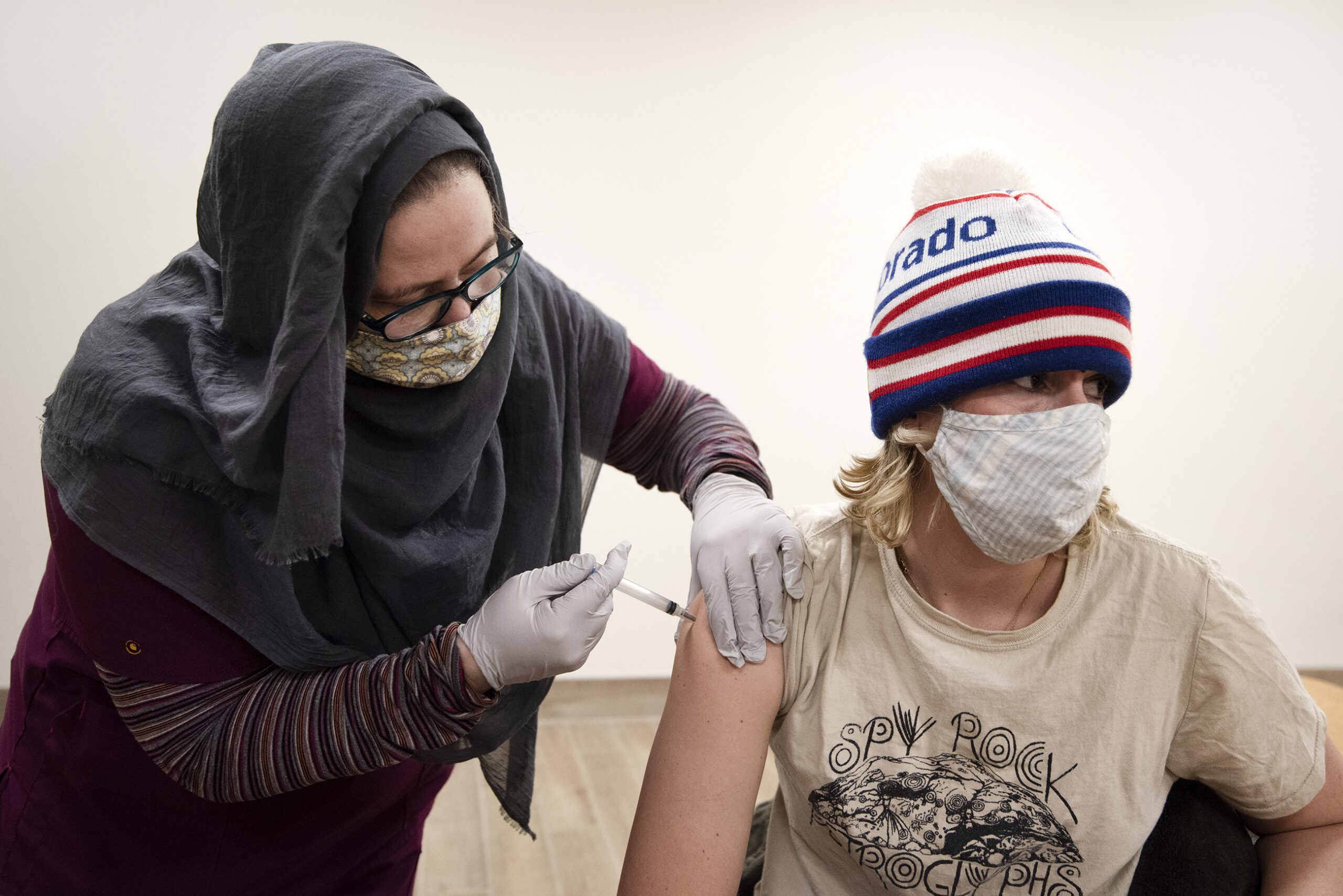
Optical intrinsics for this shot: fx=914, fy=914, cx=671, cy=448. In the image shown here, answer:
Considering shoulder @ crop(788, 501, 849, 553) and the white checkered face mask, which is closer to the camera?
the white checkered face mask

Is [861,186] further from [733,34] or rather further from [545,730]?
[545,730]

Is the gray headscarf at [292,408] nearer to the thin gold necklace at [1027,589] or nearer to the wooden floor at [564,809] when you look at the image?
the thin gold necklace at [1027,589]

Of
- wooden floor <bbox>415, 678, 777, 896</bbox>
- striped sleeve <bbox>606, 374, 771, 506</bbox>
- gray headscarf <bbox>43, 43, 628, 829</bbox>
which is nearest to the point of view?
gray headscarf <bbox>43, 43, 628, 829</bbox>

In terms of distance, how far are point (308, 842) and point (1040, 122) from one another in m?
3.15

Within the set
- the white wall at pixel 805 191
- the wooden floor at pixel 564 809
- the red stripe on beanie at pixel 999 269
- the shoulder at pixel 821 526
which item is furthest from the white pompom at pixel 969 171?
the white wall at pixel 805 191

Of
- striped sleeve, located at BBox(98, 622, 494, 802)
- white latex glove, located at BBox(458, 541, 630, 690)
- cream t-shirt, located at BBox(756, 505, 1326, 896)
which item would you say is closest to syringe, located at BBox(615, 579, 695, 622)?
white latex glove, located at BBox(458, 541, 630, 690)

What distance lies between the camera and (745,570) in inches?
48.1

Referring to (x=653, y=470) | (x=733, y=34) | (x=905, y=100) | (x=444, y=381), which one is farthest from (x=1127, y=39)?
(x=444, y=381)

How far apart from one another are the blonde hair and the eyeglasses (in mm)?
555

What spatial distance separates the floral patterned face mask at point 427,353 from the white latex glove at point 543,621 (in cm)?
29

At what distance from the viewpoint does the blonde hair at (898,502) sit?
47.0 inches

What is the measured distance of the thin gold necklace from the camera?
120 centimetres

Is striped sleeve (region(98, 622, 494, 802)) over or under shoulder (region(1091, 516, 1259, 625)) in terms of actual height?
under

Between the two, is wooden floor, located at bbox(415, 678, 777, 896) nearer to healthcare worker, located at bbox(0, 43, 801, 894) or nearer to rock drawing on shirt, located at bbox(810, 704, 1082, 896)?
healthcare worker, located at bbox(0, 43, 801, 894)
